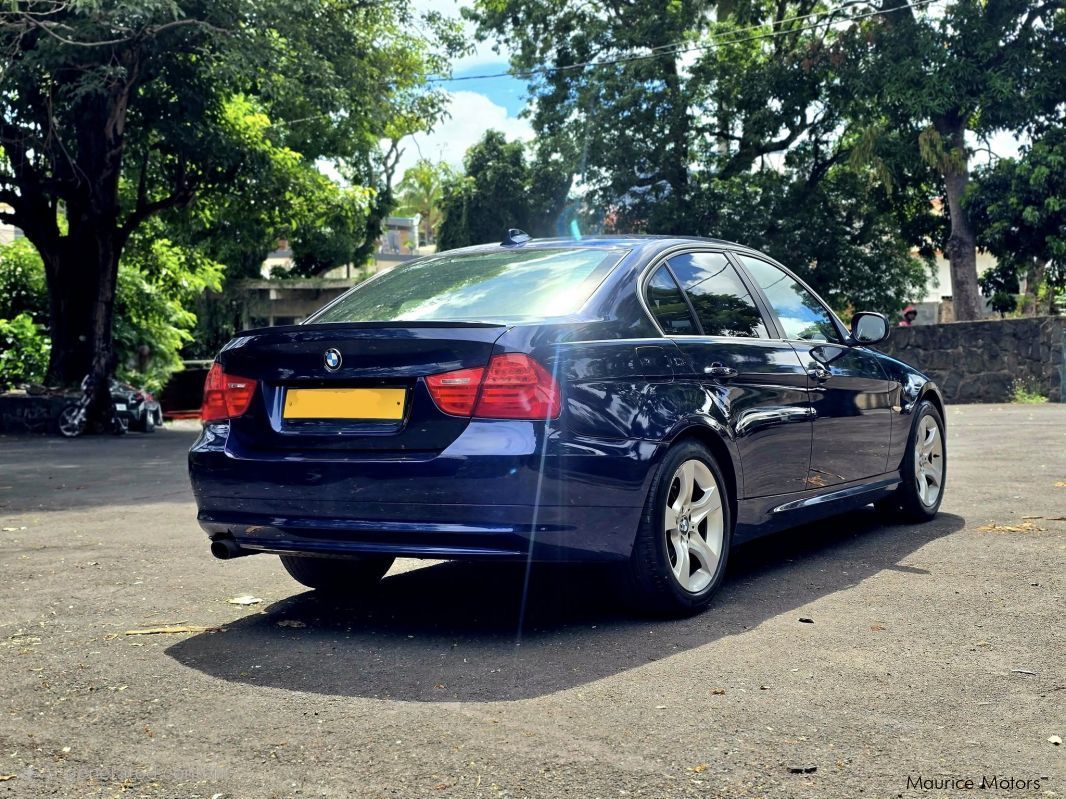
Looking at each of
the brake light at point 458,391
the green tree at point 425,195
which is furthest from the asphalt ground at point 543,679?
the green tree at point 425,195

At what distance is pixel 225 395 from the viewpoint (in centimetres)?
493

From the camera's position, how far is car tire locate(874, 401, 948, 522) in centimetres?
719

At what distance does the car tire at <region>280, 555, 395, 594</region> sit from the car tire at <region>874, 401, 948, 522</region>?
313 cm

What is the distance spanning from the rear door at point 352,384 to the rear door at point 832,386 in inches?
84.0

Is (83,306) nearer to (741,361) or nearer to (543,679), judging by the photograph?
(741,361)

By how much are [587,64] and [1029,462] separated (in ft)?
82.9

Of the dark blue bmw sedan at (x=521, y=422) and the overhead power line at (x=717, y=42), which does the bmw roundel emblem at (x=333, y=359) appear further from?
the overhead power line at (x=717, y=42)

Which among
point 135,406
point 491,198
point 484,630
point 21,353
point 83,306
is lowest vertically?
point 135,406

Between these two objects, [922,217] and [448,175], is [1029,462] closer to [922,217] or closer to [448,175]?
[922,217]

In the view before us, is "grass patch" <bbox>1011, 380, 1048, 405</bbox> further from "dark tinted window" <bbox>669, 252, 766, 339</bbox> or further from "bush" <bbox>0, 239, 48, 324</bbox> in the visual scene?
"bush" <bbox>0, 239, 48, 324</bbox>

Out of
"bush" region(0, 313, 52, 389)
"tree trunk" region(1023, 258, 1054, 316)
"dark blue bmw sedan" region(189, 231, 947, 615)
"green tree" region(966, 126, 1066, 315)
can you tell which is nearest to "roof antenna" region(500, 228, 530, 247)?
"dark blue bmw sedan" region(189, 231, 947, 615)

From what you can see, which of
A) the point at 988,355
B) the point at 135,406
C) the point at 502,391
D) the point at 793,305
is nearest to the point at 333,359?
the point at 502,391

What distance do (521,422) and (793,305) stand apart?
8.22 feet

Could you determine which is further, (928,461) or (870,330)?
(928,461)
